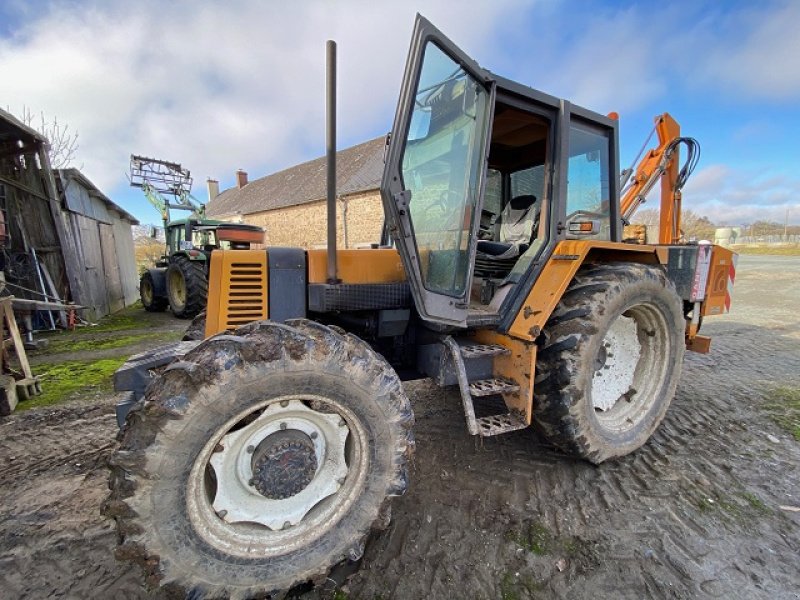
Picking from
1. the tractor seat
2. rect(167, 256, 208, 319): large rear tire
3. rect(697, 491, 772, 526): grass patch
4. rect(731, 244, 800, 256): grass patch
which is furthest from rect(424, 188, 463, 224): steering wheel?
rect(731, 244, 800, 256): grass patch

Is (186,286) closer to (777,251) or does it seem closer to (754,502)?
(754,502)

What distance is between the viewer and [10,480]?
8.91 feet

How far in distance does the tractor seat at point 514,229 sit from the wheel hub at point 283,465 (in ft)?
6.34

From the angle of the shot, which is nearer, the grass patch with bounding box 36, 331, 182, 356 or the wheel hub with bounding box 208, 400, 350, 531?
the wheel hub with bounding box 208, 400, 350, 531

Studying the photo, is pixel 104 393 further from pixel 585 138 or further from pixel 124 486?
pixel 585 138

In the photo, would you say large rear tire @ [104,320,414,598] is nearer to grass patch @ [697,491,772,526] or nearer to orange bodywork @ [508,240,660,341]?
orange bodywork @ [508,240,660,341]

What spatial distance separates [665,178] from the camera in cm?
457

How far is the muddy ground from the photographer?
6.20 ft

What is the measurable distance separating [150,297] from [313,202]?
11.5 meters

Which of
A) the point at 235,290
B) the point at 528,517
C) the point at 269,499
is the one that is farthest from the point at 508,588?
the point at 235,290

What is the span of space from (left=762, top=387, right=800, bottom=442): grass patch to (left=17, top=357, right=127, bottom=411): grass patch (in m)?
6.62

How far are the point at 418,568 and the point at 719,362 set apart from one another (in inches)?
208

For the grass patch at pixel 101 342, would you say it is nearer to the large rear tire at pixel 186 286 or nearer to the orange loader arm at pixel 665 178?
the large rear tire at pixel 186 286

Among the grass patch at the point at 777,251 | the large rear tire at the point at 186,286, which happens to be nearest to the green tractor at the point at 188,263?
the large rear tire at the point at 186,286
